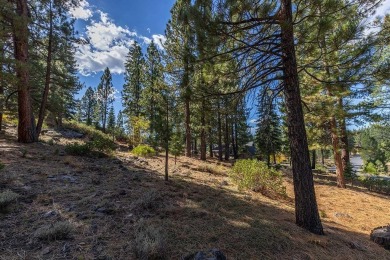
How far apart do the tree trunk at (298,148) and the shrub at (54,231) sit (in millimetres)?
3984

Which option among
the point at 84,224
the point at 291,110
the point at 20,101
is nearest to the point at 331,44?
the point at 291,110

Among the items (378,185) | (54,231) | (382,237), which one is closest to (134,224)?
(54,231)

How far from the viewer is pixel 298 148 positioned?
4.37 metres

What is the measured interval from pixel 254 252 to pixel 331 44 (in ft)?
13.9

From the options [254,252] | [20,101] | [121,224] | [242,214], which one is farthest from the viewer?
[20,101]

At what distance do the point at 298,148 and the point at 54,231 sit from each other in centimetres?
423

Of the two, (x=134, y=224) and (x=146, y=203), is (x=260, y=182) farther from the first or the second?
(x=134, y=224)

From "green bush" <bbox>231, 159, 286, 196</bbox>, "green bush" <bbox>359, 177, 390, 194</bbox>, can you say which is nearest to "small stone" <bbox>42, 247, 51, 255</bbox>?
"green bush" <bbox>231, 159, 286, 196</bbox>

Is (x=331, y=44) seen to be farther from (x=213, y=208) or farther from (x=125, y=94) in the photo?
(x=125, y=94)

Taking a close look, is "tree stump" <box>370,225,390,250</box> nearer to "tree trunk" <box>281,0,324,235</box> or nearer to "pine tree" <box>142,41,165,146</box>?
"tree trunk" <box>281,0,324,235</box>

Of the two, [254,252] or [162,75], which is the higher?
[162,75]

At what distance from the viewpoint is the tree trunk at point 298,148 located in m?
4.33

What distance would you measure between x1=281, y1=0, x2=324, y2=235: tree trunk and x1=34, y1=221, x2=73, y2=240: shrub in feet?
13.1

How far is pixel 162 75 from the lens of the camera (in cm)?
1507
